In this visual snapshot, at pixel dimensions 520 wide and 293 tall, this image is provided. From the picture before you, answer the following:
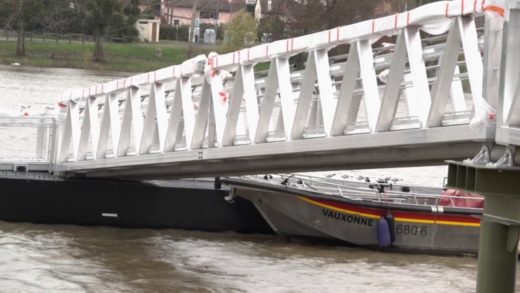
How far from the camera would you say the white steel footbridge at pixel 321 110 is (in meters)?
14.3

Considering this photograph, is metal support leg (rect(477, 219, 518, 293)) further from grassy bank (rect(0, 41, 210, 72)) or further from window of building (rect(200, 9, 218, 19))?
window of building (rect(200, 9, 218, 19))

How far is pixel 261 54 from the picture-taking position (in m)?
18.5

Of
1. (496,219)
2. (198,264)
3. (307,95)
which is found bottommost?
(198,264)

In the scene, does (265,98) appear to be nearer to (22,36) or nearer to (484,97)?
(484,97)

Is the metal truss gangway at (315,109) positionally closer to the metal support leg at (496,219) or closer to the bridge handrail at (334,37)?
the bridge handrail at (334,37)

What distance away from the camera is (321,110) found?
1842cm

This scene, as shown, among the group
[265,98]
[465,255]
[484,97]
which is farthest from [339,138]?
[465,255]

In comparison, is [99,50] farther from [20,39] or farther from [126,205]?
[126,205]

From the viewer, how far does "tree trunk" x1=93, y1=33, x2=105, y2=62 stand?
70750 millimetres

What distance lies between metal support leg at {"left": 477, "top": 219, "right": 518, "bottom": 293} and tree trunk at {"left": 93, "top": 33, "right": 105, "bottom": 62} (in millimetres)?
58439

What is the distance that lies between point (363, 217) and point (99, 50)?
51150mm

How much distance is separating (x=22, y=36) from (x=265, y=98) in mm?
55500

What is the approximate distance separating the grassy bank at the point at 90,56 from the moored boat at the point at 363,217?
45.7m

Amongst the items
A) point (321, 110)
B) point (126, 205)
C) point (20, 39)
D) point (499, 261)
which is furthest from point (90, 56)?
point (499, 261)
